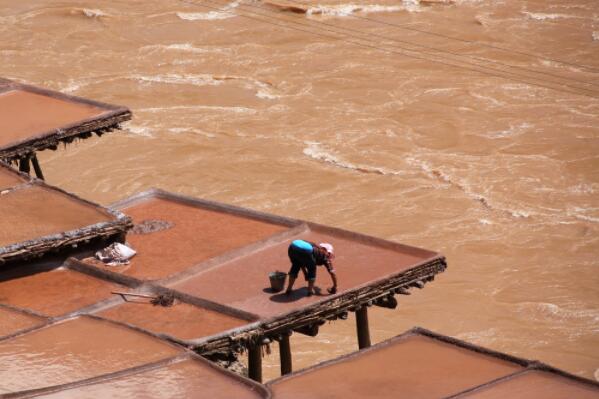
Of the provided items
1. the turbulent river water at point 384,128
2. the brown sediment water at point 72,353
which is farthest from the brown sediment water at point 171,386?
the turbulent river water at point 384,128

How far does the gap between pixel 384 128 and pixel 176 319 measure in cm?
1303

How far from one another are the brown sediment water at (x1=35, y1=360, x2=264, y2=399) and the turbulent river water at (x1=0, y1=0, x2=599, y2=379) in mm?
7155

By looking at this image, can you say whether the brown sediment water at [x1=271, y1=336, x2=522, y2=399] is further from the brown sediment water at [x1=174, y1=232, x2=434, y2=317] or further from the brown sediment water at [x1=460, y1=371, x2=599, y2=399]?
the brown sediment water at [x1=174, y1=232, x2=434, y2=317]

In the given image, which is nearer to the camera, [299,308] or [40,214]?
[299,308]

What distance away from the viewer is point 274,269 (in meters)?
10.5

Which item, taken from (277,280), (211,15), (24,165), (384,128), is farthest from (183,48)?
(277,280)

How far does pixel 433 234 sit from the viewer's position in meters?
19.0

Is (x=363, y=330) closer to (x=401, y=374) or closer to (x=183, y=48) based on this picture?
(x=401, y=374)

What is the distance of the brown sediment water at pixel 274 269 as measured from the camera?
9875mm

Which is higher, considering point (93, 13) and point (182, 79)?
point (93, 13)

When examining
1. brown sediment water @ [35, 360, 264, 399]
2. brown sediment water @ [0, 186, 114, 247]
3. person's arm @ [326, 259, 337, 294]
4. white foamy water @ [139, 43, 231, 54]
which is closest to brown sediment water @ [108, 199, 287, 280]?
brown sediment water @ [0, 186, 114, 247]

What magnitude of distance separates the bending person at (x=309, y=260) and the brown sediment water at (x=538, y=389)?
1.98 meters

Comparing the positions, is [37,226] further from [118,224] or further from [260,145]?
[260,145]

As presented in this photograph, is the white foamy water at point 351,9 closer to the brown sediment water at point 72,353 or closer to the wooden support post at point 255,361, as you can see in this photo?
the wooden support post at point 255,361
